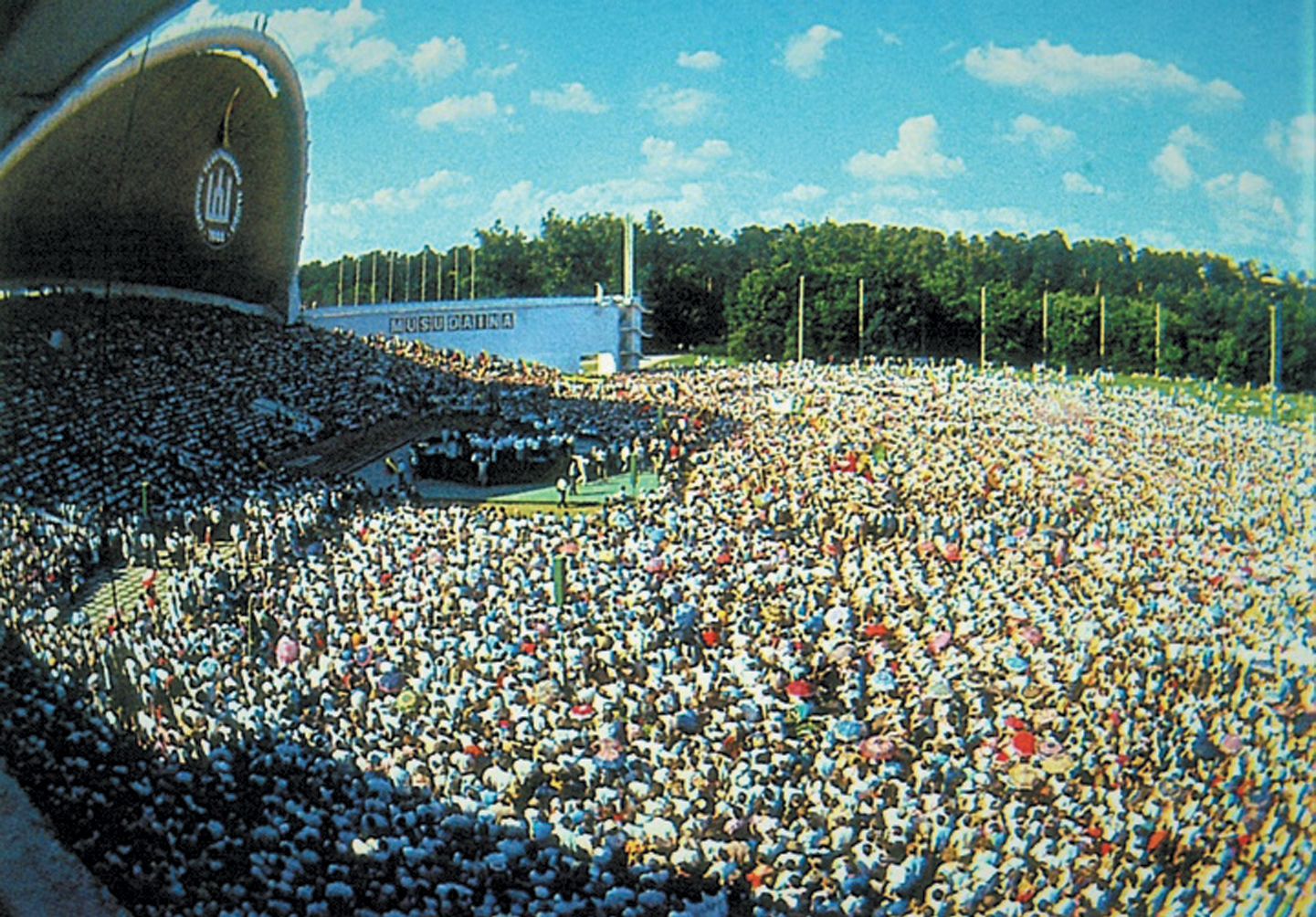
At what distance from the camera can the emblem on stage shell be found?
6.95 metres

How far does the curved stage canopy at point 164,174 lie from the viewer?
20.2 ft

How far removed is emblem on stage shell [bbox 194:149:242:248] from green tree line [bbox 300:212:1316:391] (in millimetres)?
614

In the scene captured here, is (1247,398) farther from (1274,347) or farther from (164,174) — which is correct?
(164,174)

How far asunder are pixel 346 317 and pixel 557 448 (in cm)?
256

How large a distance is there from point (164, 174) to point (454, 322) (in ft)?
16.0

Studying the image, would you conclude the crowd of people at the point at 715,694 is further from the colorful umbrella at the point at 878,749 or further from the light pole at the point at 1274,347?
the light pole at the point at 1274,347

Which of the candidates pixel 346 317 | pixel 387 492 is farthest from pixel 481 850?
pixel 346 317

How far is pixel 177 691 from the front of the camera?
4777 millimetres

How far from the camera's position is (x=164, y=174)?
6.53 m

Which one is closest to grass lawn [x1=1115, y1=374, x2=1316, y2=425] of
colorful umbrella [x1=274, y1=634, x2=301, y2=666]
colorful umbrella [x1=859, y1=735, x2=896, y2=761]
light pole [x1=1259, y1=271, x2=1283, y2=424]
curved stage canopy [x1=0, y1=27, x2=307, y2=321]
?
light pole [x1=1259, y1=271, x2=1283, y2=424]

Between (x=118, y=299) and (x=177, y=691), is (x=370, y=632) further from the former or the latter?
Result: (x=118, y=299)

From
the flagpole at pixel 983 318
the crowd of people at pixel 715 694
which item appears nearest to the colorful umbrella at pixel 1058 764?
the crowd of people at pixel 715 694

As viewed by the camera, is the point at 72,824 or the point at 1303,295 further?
the point at 72,824

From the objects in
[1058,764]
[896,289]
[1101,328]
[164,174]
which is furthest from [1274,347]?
[164,174]
